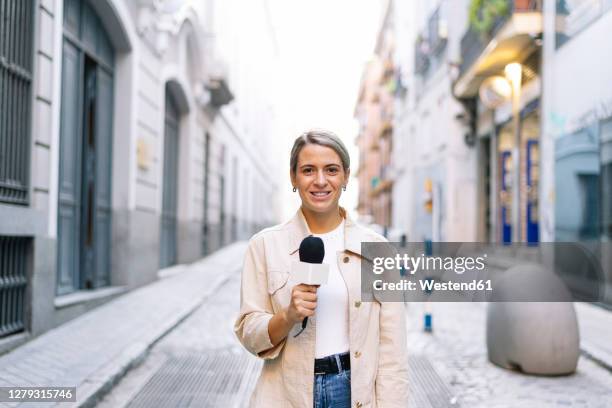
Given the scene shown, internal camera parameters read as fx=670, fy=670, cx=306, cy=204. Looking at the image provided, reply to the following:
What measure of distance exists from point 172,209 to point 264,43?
98.3 feet

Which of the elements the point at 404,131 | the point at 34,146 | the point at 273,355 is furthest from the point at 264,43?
the point at 273,355

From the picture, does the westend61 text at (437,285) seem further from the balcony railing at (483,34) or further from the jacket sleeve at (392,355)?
the balcony railing at (483,34)

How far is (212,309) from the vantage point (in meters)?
10.7

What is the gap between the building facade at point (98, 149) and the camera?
7.15 m

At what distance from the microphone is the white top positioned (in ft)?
0.97

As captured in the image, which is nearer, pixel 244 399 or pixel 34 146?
pixel 244 399

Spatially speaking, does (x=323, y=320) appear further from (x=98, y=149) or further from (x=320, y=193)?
(x=98, y=149)

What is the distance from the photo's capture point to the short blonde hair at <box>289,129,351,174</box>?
2383 millimetres

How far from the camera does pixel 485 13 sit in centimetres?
A: 1658

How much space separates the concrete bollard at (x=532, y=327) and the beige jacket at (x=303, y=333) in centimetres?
450

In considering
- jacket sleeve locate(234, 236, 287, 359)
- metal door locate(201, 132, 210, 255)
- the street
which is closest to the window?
the street

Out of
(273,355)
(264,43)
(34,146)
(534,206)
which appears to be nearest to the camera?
(273,355)

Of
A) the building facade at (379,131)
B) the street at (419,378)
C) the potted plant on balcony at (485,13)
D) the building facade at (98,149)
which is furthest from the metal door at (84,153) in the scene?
the building facade at (379,131)

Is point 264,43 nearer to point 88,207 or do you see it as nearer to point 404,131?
point 404,131
